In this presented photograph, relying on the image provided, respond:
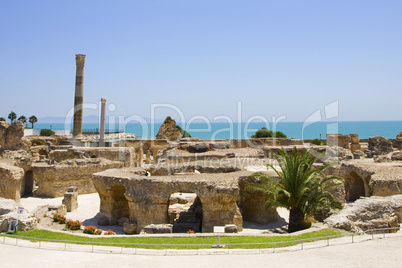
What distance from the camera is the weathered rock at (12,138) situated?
2827 cm

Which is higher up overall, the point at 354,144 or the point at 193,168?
the point at 354,144

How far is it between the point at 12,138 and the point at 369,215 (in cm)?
2588

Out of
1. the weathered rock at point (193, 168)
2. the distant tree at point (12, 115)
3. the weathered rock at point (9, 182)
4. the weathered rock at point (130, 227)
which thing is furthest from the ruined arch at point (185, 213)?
the distant tree at point (12, 115)

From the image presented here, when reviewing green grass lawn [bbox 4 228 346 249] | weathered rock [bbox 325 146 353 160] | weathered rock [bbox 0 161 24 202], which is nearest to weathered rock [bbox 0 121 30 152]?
weathered rock [bbox 0 161 24 202]

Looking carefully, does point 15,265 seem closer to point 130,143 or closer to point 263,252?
point 263,252

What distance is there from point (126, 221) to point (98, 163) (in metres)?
11.0

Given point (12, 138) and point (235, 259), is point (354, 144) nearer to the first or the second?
point (12, 138)

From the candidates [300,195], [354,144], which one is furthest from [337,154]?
[300,195]

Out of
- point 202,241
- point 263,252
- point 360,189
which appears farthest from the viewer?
point 360,189

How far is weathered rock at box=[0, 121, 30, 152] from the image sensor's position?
28266 mm

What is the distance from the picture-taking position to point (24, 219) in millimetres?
13883

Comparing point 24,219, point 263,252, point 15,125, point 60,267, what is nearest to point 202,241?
point 263,252

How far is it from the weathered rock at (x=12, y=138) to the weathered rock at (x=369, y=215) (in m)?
24.1

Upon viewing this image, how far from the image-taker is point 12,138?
92.8 feet
